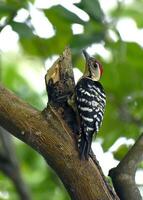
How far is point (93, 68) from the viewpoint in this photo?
11.4 ft

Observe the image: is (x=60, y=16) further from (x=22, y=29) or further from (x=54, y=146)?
(x=54, y=146)

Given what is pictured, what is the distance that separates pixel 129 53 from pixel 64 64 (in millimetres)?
782

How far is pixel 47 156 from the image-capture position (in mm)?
2283

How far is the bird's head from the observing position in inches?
136

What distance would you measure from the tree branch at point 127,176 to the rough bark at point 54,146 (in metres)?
0.09

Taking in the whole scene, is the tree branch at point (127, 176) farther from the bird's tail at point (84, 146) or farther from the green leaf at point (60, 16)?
the green leaf at point (60, 16)

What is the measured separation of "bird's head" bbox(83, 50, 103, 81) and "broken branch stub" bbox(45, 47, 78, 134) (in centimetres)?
70

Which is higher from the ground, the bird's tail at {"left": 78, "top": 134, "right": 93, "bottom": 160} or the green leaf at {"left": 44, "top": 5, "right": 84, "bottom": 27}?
the green leaf at {"left": 44, "top": 5, "right": 84, "bottom": 27}

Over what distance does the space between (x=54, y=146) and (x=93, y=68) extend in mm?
1267

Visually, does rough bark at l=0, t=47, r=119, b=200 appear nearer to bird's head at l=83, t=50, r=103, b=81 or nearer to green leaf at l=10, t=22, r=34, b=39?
green leaf at l=10, t=22, r=34, b=39

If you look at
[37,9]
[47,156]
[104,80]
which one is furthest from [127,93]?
[47,156]

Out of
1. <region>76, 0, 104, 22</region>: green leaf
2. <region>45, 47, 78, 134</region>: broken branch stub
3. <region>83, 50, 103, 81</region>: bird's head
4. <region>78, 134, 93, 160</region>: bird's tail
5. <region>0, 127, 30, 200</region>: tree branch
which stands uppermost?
<region>76, 0, 104, 22</region>: green leaf

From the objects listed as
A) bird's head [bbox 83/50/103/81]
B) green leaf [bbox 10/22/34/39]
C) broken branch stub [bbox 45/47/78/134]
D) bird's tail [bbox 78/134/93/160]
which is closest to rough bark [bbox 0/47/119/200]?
bird's tail [bbox 78/134/93/160]

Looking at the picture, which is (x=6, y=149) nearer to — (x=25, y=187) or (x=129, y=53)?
(x=25, y=187)
